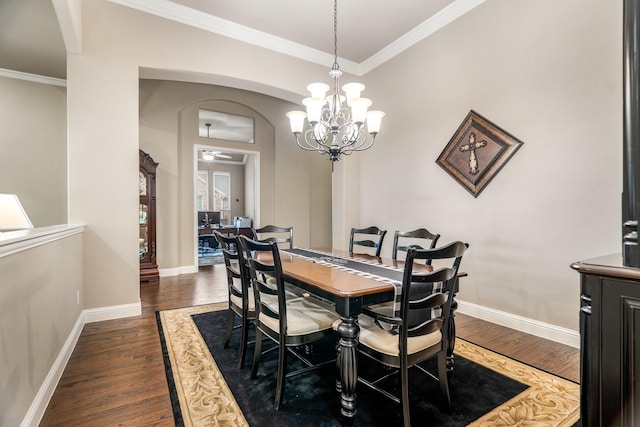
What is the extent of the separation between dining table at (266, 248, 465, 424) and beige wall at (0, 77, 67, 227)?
4.39 m

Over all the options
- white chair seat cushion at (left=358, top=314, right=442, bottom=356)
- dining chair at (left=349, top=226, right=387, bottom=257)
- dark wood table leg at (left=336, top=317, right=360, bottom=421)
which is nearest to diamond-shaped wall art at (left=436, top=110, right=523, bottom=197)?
dining chair at (left=349, top=226, right=387, bottom=257)

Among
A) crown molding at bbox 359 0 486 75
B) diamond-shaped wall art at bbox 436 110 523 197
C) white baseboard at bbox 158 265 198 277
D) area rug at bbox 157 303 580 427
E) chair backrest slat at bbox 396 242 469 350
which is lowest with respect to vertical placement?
area rug at bbox 157 303 580 427

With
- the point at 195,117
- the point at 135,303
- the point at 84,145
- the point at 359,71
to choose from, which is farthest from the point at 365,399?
the point at 195,117

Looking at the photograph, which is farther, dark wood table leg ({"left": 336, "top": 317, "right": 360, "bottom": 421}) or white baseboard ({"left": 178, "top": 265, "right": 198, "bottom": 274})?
white baseboard ({"left": 178, "top": 265, "right": 198, "bottom": 274})

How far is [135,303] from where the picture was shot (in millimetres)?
3326

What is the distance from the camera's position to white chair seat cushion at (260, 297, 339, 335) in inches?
72.2

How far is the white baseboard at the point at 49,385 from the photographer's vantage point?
1.54 meters

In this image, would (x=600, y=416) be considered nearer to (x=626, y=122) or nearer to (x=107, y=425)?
(x=626, y=122)

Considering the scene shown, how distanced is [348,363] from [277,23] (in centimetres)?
376

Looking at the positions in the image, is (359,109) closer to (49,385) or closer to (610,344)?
(610,344)

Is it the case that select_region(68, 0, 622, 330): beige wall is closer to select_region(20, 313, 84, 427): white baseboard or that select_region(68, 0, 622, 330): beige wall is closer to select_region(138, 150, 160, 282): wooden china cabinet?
select_region(20, 313, 84, 427): white baseboard

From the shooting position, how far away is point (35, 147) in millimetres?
4469

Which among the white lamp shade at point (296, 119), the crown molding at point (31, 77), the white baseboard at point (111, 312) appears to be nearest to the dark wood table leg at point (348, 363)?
the white lamp shade at point (296, 119)

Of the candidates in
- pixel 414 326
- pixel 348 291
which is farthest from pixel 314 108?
pixel 414 326
